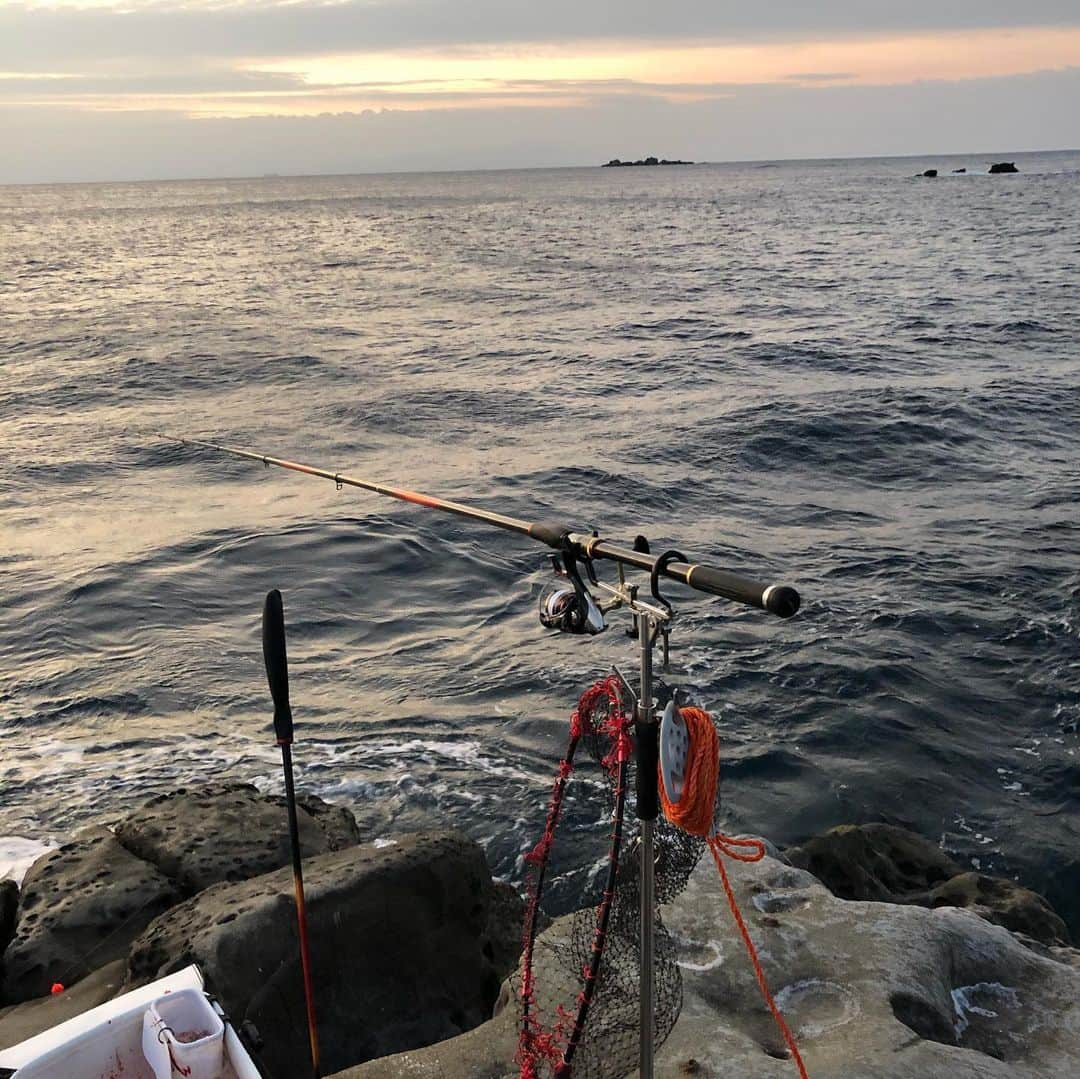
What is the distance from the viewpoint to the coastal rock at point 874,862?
601 cm

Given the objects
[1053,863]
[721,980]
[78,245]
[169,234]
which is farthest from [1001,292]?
[169,234]

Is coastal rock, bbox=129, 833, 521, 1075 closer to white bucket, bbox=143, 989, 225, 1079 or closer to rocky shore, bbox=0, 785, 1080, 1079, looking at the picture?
rocky shore, bbox=0, 785, 1080, 1079

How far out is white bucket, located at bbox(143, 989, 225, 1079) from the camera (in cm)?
342

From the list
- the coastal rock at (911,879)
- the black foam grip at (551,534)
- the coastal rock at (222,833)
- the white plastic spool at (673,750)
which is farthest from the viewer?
the coastal rock at (911,879)

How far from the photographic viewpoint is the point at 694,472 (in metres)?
15.1

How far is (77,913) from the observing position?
5.23 meters

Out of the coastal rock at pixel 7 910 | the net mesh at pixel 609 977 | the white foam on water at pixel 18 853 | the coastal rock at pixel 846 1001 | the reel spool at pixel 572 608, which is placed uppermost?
the reel spool at pixel 572 608

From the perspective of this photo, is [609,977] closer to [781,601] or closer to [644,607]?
[644,607]

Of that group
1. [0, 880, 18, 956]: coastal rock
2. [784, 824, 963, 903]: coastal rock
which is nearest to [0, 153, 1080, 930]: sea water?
[784, 824, 963, 903]: coastal rock

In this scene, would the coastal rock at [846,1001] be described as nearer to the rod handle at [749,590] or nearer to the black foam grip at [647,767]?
the black foam grip at [647,767]

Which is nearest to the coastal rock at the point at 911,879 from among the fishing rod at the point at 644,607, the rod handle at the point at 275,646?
the fishing rod at the point at 644,607

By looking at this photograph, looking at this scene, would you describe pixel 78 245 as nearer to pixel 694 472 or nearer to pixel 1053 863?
pixel 694 472

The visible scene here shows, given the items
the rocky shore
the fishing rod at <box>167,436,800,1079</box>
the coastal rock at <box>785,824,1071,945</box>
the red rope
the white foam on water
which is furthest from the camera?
the white foam on water

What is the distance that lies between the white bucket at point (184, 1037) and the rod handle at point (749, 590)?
86.4 inches
